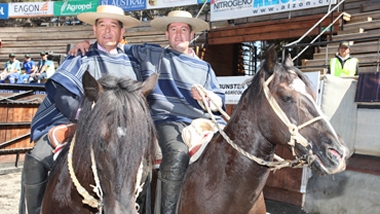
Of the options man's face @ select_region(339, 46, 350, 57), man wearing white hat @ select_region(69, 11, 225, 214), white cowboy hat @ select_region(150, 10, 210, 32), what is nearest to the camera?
man wearing white hat @ select_region(69, 11, 225, 214)

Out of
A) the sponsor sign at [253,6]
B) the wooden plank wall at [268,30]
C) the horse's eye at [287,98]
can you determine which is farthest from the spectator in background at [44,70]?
the horse's eye at [287,98]

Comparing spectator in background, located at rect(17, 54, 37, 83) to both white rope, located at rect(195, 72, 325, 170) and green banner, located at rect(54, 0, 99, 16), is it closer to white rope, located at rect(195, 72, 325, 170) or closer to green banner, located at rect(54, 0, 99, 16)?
green banner, located at rect(54, 0, 99, 16)

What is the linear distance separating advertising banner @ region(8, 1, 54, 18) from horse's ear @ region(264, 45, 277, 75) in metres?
20.5

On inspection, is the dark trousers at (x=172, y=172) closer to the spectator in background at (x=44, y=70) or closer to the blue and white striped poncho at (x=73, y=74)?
the blue and white striped poncho at (x=73, y=74)

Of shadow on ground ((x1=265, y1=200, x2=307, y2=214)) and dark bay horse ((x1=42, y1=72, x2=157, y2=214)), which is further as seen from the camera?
shadow on ground ((x1=265, y1=200, x2=307, y2=214))

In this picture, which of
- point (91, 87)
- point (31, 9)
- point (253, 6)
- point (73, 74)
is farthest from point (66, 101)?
point (31, 9)

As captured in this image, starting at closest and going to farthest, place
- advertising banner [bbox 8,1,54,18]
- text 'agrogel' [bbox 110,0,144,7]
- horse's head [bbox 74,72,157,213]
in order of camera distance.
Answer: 1. horse's head [bbox 74,72,157,213]
2. text 'agrogel' [bbox 110,0,144,7]
3. advertising banner [bbox 8,1,54,18]

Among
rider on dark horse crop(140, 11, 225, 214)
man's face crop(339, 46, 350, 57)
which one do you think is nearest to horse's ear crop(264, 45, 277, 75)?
rider on dark horse crop(140, 11, 225, 214)

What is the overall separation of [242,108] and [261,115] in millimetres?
196

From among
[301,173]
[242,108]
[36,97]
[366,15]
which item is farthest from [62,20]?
[242,108]

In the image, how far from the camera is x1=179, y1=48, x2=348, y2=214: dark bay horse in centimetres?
219

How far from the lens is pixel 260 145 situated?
8.09 ft

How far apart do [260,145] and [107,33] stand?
1713 millimetres

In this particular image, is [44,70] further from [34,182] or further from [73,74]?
[34,182]
